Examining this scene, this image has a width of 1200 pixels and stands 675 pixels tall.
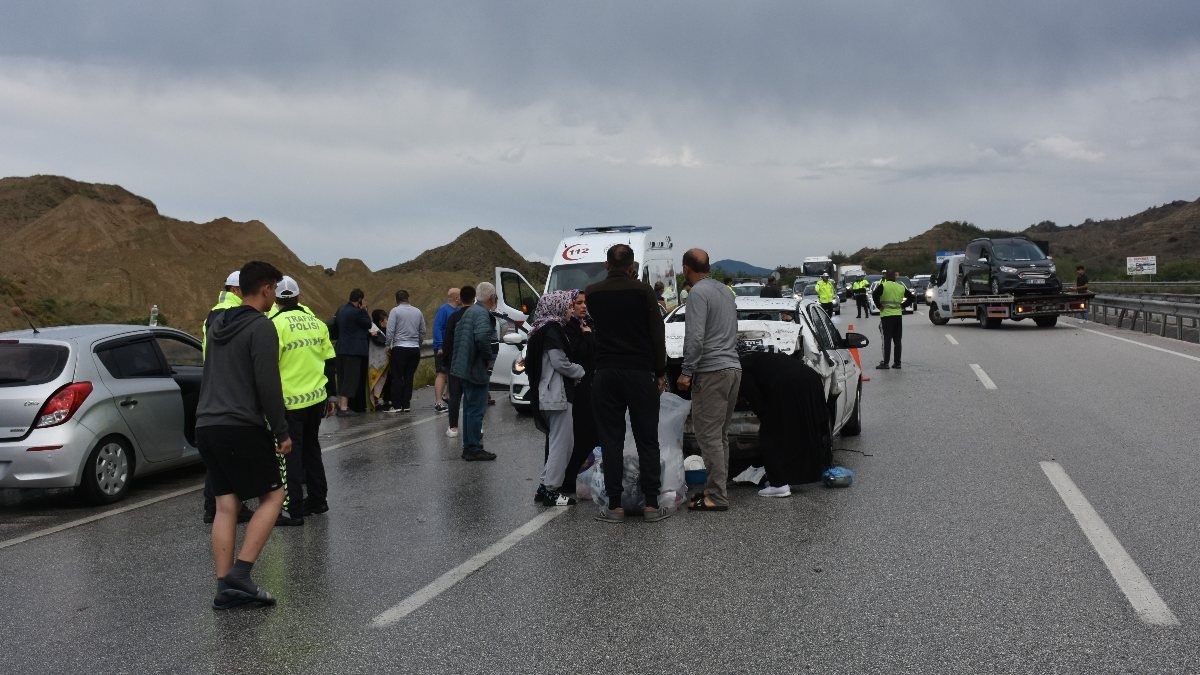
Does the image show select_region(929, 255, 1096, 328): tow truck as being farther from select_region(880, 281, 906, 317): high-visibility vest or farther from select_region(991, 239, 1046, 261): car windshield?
select_region(880, 281, 906, 317): high-visibility vest

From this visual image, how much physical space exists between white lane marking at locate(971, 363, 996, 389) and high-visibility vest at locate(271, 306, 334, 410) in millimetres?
10462

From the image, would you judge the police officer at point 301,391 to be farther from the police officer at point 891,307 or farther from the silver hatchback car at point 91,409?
the police officer at point 891,307

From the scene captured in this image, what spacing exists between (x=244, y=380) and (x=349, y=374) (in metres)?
9.70

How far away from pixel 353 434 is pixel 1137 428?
887 centimetres

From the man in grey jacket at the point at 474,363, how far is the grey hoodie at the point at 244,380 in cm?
474

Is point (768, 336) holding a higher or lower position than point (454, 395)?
higher

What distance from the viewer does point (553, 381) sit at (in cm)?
823

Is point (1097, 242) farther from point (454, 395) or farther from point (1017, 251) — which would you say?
point (454, 395)

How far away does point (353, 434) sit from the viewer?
517 inches

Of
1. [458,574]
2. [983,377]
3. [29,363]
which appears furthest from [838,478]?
[983,377]

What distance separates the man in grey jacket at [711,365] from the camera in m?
7.64

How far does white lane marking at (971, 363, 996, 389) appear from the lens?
1514 cm

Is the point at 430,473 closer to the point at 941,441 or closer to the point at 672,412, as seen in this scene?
the point at 672,412

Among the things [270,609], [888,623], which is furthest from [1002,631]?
[270,609]
